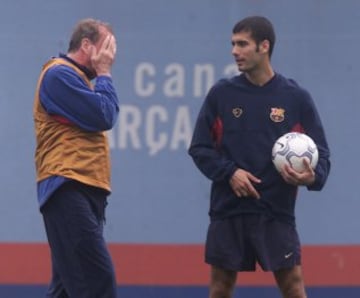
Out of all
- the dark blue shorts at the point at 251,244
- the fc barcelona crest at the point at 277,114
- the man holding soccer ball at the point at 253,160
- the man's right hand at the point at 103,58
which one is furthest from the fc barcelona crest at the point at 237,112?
the man's right hand at the point at 103,58

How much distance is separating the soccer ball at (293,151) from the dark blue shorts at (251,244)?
279 mm

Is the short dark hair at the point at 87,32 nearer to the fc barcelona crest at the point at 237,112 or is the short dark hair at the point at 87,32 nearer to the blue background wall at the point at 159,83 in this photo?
the fc barcelona crest at the point at 237,112

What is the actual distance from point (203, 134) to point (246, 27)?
19.3 inches

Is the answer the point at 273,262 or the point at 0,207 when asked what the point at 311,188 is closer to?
the point at 273,262

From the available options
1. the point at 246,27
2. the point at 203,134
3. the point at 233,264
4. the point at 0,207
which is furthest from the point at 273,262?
the point at 0,207

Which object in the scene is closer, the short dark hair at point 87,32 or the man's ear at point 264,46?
the short dark hair at point 87,32

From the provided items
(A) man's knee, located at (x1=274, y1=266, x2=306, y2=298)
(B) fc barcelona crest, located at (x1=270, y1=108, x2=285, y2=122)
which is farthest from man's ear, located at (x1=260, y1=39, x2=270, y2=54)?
(A) man's knee, located at (x1=274, y1=266, x2=306, y2=298)

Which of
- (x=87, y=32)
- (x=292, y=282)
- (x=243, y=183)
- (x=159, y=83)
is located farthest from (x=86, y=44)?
(x=292, y=282)

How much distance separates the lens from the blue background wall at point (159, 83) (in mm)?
5676

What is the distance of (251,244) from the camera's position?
496 centimetres

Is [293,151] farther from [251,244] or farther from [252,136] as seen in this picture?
[251,244]

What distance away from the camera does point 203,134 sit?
16.4ft

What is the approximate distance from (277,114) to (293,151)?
0.80 ft

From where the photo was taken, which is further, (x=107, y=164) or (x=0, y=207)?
(x=0, y=207)
